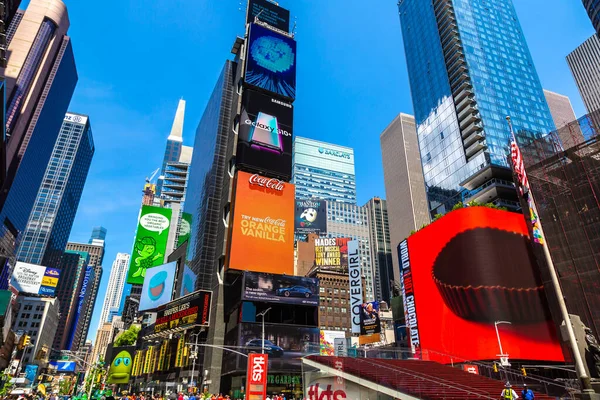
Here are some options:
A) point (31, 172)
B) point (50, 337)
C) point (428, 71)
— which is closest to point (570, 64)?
point (428, 71)

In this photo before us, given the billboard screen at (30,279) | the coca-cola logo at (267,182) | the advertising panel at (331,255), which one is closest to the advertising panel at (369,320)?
the coca-cola logo at (267,182)

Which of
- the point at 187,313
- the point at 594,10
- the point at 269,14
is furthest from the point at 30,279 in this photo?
the point at 594,10

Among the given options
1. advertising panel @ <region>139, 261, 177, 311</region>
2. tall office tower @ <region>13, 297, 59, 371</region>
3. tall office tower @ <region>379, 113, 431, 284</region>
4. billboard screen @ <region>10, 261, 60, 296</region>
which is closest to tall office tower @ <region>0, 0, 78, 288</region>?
billboard screen @ <region>10, 261, 60, 296</region>

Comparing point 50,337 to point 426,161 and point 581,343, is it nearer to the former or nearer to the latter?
point 426,161

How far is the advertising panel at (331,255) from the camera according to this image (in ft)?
393

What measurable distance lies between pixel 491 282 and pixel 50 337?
180m

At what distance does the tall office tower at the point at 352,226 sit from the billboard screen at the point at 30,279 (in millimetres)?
109787

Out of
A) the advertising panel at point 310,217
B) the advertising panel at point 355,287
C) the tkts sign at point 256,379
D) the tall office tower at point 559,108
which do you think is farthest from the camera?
the tall office tower at point 559,108

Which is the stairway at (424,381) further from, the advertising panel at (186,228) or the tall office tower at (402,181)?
the tall office tower at (402,181)

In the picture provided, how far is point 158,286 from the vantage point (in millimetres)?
77062

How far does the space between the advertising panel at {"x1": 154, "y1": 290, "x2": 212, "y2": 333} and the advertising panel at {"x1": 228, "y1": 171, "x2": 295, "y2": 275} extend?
731 cm

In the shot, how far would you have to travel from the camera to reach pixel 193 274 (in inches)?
2697

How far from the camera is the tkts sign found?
78.7 feet

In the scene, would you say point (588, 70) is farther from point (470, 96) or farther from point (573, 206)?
point (573, 206)
